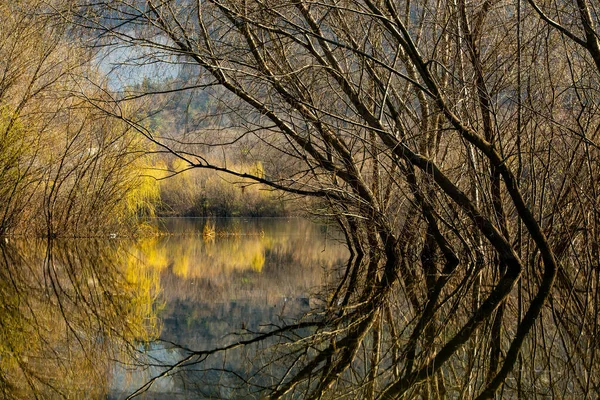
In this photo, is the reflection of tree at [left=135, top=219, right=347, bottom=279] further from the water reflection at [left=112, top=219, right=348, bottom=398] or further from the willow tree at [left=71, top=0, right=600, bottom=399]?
the willow tree at [left=71, top=0, right=600, bottom=399]

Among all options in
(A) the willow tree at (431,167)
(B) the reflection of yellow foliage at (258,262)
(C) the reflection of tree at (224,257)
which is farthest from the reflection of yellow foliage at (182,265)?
(A) the willow tree at (431,167)

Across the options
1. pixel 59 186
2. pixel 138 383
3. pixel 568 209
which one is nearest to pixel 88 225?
pixel 59 186

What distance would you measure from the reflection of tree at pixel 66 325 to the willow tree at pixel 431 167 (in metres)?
0.51

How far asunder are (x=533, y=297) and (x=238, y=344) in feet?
7.88

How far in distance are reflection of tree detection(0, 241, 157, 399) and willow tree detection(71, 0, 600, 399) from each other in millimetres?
505

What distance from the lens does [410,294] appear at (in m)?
5.65

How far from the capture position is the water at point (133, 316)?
9.42 ft

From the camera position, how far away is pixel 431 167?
6.43 m

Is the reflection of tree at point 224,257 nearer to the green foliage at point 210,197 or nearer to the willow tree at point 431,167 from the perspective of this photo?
the willow tree at point 431,167

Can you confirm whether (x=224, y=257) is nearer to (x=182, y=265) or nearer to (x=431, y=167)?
(x=182, y=265)

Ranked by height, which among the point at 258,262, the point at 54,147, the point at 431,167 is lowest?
the point at 258,262

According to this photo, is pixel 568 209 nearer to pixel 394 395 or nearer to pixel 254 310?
pixel 254 310

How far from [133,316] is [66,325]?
500 millimetres

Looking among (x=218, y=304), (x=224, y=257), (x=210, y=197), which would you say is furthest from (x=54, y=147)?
(x=210, y=197)
